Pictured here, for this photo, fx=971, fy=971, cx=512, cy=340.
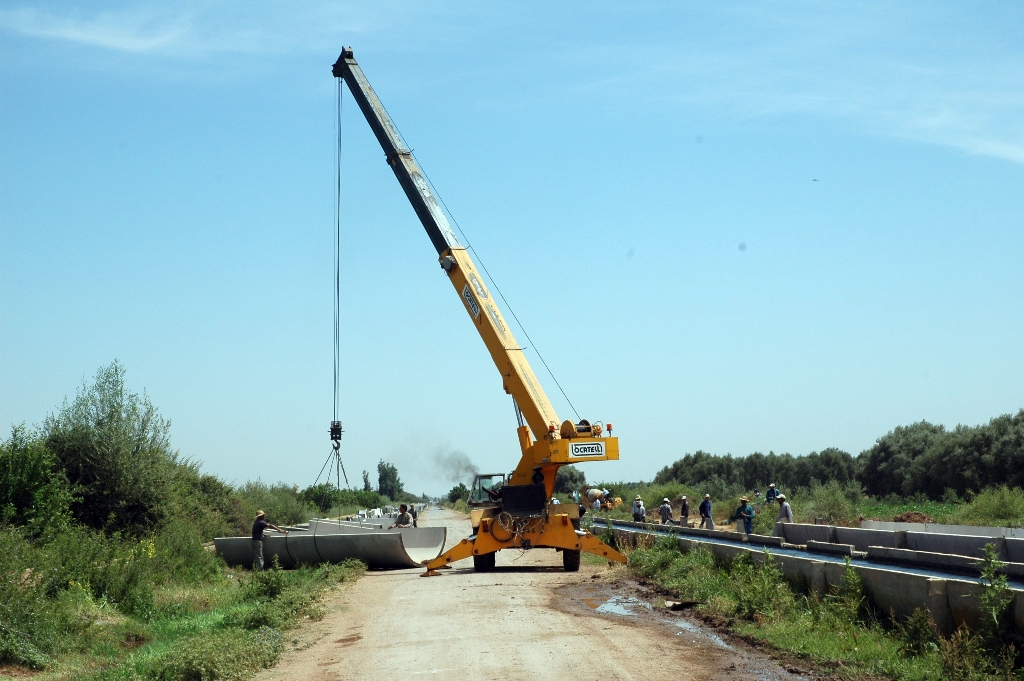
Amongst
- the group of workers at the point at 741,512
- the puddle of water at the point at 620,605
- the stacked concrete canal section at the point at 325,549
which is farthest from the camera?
the stacked concrete canal section at the point at 325,549

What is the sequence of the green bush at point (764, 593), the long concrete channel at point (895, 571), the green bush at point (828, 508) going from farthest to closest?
the green bush at point (828, 508), the green bush at point (764, 593), the long concrete channel at point (895, 571)

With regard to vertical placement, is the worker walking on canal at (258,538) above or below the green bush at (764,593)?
above

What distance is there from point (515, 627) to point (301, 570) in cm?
1164

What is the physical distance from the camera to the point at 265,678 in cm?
1114

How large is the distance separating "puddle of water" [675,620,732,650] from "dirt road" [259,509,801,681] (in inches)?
0.6

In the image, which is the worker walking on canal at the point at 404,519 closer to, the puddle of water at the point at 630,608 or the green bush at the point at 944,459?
the puddle of water at the point at 630,608

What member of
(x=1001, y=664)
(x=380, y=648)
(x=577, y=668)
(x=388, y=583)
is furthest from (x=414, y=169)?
(x=1001, y=664)

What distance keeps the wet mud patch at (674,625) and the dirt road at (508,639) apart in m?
0.02

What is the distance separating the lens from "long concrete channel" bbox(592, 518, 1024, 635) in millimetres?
10547

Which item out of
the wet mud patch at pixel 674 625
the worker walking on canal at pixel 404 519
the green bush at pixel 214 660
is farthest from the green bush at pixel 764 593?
the worker walking on canal at pixel 404 519

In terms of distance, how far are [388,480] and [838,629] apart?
15977cm

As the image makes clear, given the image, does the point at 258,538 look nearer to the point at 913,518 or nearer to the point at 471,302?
the point at 471,302

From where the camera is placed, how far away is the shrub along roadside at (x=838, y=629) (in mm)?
9492

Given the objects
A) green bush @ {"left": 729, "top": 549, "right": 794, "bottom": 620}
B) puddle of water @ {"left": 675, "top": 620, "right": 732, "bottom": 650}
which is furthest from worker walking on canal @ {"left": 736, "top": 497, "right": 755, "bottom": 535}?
puddle of water @ {"left": 675, "top": 620, "right": 732, "bottom": 650}
